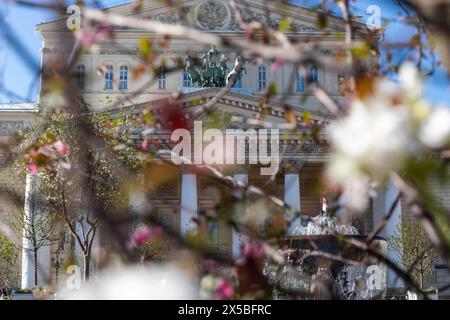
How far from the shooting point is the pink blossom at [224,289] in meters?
1.93

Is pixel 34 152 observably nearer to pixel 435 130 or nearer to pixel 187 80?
pixel 435 130

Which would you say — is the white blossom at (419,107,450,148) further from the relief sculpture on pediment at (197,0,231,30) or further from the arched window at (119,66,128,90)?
the relief sculpture on pediment at (197,0,231,30)

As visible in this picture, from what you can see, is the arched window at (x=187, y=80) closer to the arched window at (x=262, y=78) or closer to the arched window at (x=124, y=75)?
the arched window at (x=124, y=75)

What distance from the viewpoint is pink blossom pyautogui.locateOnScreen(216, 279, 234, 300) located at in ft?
6.33

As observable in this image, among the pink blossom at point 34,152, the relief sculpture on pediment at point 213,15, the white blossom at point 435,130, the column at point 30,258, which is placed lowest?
the column at point 30,258

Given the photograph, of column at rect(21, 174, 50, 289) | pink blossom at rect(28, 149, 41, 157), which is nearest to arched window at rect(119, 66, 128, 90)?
column at rect(21, 174, 50, 289)

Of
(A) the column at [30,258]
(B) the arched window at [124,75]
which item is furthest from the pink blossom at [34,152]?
(B) the arched window at [124,75]

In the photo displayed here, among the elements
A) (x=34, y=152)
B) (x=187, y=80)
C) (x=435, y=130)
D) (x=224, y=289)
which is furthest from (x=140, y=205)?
(x=187, y=80)

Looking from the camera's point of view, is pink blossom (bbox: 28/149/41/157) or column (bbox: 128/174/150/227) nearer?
column (bbox: 128/174/150/227)

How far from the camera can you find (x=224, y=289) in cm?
193
